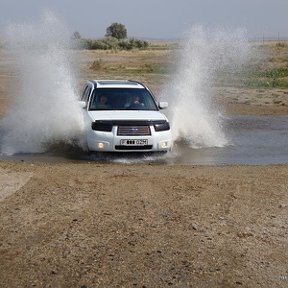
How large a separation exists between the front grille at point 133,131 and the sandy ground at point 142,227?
1514mm

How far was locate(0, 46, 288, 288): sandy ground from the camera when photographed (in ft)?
16.9

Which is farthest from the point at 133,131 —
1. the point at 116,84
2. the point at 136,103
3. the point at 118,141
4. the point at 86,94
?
the point at 86,94

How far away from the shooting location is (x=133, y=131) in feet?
37.4

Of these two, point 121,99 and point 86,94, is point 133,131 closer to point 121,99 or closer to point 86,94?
point 121,99

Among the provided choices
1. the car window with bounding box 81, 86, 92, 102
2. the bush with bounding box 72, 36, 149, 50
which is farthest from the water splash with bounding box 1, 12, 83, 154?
the bush with bounding box 72, 36, 149, 50

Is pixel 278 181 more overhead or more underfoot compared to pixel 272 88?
more overhead

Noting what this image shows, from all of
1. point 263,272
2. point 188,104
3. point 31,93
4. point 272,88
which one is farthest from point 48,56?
point 272,88

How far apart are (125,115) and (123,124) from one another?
468 mm

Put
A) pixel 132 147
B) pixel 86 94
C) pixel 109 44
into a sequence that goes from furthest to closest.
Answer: pixel 109 44 < pixel 86 94 < pixel 132 147

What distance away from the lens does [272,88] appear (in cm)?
3053

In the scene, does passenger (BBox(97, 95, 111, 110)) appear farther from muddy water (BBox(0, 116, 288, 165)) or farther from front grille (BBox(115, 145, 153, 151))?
front grille (BBox(115, 145, 153, 151))

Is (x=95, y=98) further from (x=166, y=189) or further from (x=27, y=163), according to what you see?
(x=166, y=189)

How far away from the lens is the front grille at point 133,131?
1135 cm

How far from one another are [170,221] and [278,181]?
2.80 m
